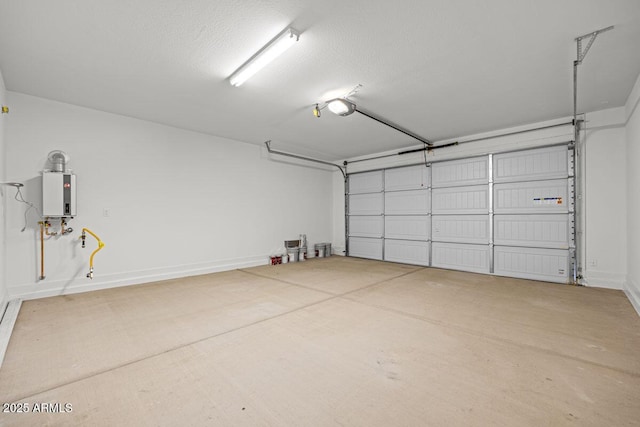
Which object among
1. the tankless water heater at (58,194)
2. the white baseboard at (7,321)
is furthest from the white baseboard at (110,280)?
the tankless water heater at (58,194)

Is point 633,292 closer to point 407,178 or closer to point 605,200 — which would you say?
point 605,200

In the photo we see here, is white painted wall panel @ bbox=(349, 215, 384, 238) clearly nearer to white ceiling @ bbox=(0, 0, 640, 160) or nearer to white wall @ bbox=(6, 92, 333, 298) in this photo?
white wall @ bbox=(6, 92, 333, 298)

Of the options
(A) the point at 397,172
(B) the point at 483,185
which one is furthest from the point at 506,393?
(A) the point at 397,172

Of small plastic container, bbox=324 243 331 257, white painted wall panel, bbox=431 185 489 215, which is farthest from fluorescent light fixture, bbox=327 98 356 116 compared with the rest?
small plastic container, bbox=324 243 331 257

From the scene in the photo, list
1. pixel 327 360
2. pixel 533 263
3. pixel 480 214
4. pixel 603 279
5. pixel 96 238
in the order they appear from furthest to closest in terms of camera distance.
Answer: pixel 480 214 → pixel 533 263 → pixel 603 279 → pixel 96 238 → pixel 327 360

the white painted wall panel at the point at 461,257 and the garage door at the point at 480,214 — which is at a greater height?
the garage door at the point at 480,214

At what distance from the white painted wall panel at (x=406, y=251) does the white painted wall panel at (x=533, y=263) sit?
156 cm

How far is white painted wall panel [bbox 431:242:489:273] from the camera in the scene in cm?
596

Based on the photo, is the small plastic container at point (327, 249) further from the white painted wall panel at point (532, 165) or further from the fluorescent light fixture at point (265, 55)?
the fluorescent light fixture at point (265, 55)

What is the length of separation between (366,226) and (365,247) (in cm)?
63

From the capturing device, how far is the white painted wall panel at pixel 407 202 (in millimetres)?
6945

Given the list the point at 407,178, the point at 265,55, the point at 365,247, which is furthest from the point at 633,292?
the point at 265,55

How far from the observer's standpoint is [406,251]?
7.27 meters

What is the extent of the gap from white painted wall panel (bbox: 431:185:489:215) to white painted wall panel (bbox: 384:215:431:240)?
16.7 inches
